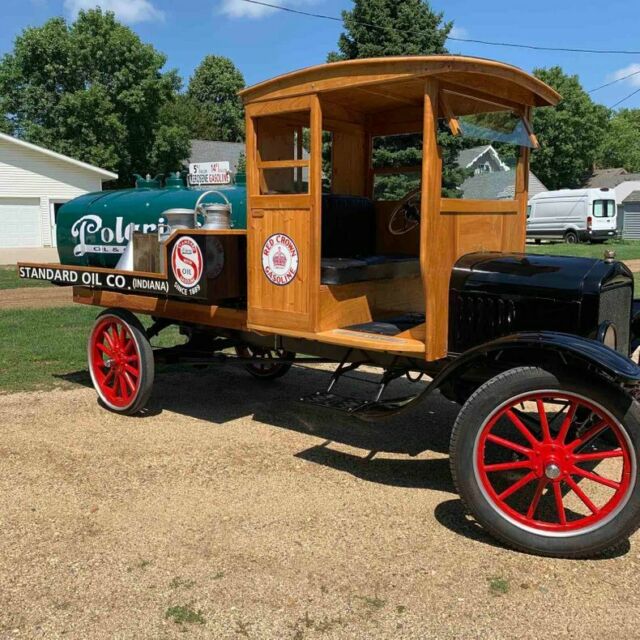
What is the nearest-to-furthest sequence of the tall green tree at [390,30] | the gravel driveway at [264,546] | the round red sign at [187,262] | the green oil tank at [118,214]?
the gravel driveway at [264,546] → the round red sign at [187,262] → the green oil tank at [118,214] → the tall green tree at [390,30]

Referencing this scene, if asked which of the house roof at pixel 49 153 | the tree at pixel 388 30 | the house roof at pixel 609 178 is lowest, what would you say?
the house roof at pixel 49 153

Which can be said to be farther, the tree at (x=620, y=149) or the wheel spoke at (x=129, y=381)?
the tree at (x=620, y=149)

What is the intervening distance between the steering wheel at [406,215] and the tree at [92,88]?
99.6 feet

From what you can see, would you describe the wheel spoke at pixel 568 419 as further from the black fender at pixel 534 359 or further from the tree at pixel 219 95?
the tree at pixel 219 95

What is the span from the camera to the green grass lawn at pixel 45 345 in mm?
6457

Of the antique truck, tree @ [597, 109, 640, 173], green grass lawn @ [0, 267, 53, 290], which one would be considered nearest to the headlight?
the antique truck

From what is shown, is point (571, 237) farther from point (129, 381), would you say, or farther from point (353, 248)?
point (129, 381)

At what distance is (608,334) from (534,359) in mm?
445

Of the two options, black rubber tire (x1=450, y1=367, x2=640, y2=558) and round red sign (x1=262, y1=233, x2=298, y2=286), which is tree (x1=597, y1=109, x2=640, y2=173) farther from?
black rubber tire (x1=450, y1=367, x2=640, y2=558)

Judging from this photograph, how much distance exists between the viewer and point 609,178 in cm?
5244

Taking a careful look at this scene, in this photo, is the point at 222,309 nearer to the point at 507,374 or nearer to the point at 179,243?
the point at 179,243

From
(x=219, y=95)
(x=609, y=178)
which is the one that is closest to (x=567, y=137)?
(x=609, y=178)

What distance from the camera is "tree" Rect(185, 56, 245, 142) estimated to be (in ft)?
186

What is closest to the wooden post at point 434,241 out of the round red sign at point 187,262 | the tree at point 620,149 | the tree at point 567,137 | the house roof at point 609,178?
the round red sign at point 187,262
